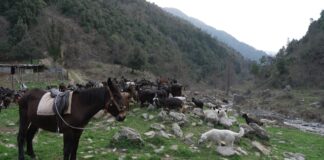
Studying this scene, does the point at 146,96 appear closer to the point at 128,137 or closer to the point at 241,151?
the point at 241,151

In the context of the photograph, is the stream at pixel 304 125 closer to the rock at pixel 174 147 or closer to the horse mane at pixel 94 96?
the rock at pixel 174 147

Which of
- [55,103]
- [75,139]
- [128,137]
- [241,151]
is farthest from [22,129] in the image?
[241,151]

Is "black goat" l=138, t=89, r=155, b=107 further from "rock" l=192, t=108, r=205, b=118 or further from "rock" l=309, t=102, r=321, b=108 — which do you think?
"rock" l=309, t=102, r=321, b=108

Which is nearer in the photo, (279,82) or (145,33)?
(279,82)

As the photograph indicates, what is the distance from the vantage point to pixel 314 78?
83.8 m

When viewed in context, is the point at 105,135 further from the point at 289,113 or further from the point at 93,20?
the point at 93,20

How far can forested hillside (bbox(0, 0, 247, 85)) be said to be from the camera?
71.8m

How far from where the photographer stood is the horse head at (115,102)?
9768 mm

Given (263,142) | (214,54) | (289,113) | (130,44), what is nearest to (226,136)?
(263,142)

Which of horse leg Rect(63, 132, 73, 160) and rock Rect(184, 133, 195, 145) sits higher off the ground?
horse leg Rect(63, 132, 73, 160)

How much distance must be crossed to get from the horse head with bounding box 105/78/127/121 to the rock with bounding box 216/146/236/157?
18.1 feet

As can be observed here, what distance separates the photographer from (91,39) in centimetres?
9731

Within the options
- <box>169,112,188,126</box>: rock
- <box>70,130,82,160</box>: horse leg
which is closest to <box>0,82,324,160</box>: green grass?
<box>169,112,188,126</box>: rock

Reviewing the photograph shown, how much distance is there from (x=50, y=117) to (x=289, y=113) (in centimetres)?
4623
